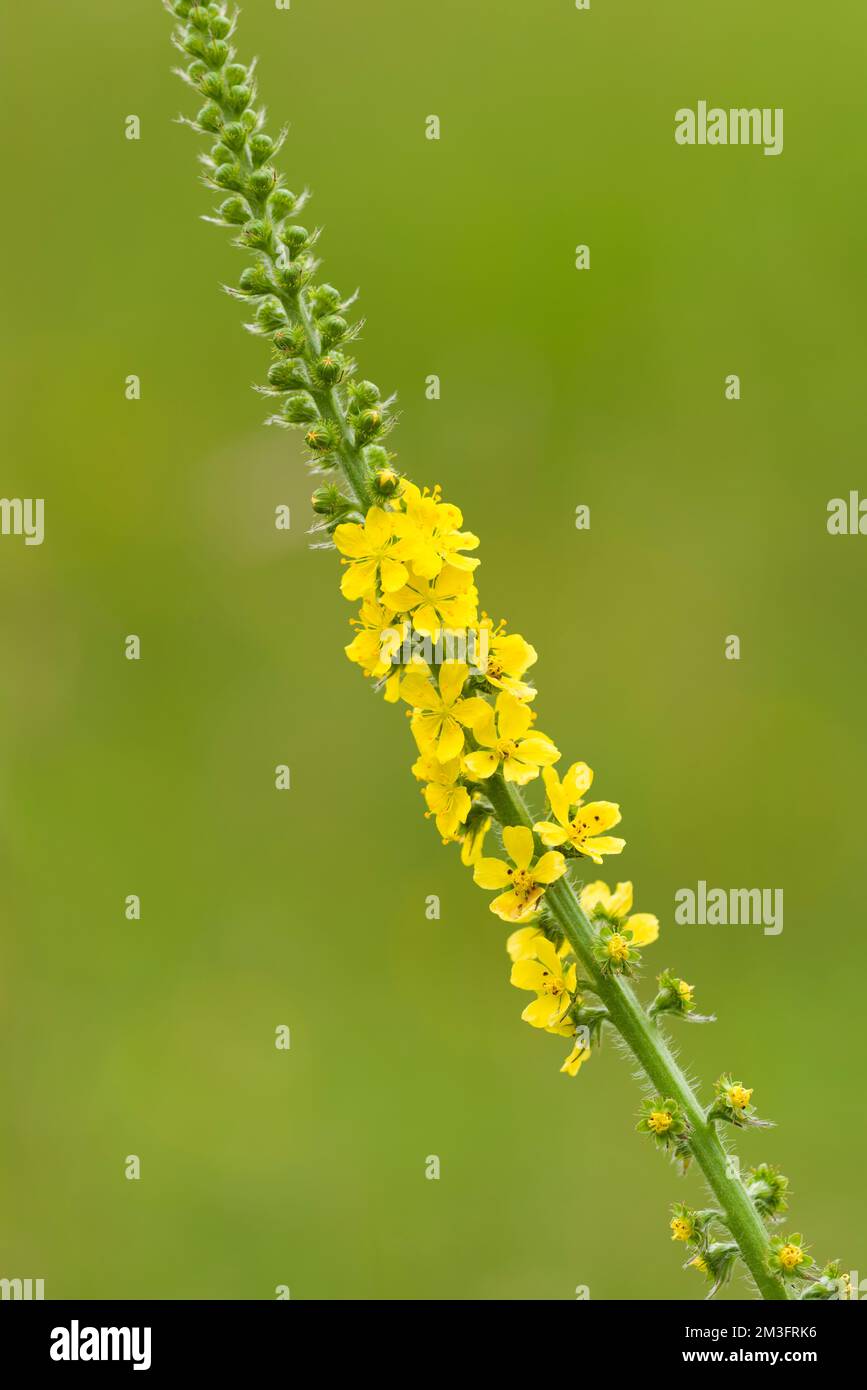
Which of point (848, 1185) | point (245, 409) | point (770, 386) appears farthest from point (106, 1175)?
point (770, 386)

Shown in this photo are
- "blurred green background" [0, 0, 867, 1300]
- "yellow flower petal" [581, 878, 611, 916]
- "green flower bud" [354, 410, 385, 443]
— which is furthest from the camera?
"blurred green background" [0, 0, 867, 1300]

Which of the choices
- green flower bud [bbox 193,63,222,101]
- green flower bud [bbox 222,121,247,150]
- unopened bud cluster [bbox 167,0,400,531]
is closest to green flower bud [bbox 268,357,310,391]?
unopened bud cluster [bbox 167,0,400,531]

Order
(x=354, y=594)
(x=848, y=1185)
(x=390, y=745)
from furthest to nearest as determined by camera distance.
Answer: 1. (x=390, y=745)
2. (x=848, y=1185)
3. (x=354, y=594)

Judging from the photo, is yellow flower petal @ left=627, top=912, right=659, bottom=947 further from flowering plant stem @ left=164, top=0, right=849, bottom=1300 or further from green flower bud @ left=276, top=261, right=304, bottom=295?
green flower bud @ left=276, top=261, right=304, bottom=295

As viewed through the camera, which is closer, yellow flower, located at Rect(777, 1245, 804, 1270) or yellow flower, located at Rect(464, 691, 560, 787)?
yellow flower, located at Rect(777, 1245, 804, 1270)

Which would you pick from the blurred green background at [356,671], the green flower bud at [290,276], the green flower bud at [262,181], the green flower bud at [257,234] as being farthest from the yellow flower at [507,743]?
the blurred green background at [356,671]

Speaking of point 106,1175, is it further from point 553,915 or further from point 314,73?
point 314,73
